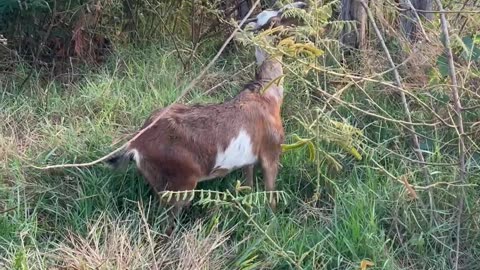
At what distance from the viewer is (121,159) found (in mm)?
4988

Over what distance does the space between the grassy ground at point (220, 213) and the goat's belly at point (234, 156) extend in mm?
230

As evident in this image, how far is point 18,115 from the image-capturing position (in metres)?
6.14

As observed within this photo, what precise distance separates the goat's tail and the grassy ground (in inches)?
8.5

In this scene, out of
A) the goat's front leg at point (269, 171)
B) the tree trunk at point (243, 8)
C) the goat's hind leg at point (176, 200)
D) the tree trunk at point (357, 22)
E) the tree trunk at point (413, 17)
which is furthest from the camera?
the tree trunk at point (243, 8)

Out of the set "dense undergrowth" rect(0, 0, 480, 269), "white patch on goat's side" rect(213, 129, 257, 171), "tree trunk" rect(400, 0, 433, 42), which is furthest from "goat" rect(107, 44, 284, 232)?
"tree trunk" rect(400, 0, 433, 42)

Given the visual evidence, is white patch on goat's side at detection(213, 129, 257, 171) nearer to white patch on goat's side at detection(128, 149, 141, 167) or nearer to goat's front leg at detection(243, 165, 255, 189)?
goat's front leg at detection(243, 165, 255, 189)

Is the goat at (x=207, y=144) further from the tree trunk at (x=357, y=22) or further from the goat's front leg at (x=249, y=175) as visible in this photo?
the tree trunk at (x=357, y=22)

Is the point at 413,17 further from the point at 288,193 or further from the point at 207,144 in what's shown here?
the point at 207,144

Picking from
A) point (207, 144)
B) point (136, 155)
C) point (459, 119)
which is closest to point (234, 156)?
point (207, 144)

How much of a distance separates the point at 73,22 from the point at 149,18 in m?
0.72

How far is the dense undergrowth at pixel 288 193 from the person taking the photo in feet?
15.4

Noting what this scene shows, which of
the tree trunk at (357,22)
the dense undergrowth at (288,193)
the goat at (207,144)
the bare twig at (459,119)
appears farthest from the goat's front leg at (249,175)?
the tree trunk at (357,22)

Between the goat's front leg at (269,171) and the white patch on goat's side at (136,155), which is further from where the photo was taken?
the goat's front leg at (269,171)

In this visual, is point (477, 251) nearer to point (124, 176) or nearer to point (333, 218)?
point (333, 218)
